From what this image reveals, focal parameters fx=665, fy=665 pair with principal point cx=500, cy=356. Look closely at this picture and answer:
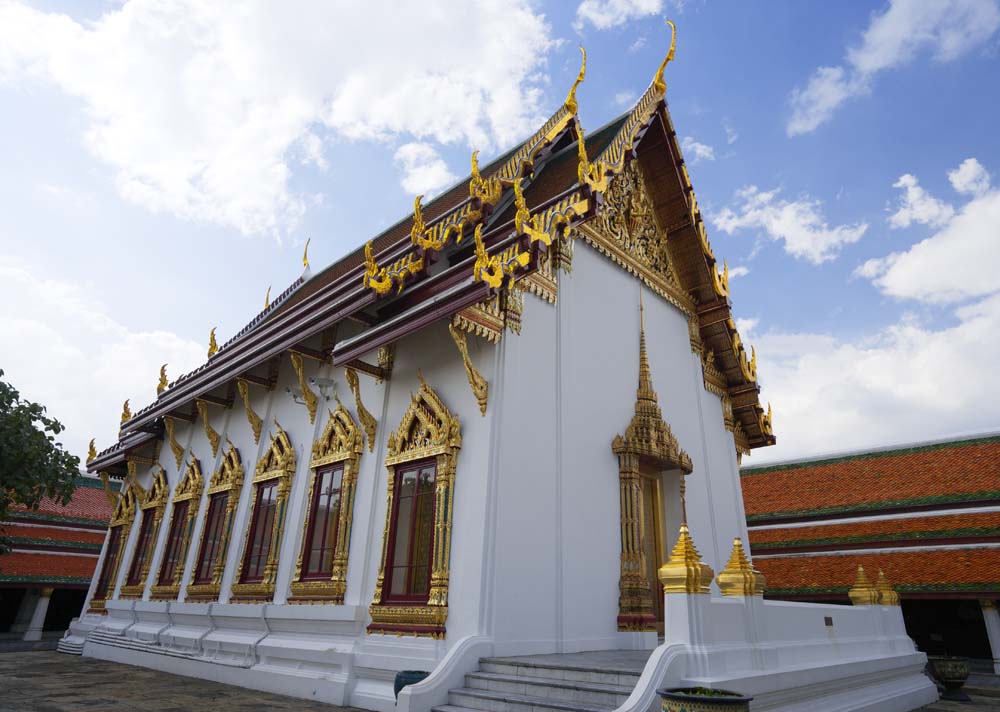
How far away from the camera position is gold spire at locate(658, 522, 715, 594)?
393 centimetres

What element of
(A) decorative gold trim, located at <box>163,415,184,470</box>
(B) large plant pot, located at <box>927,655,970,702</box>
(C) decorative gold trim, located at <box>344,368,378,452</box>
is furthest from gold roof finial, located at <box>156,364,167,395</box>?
(B) large plant pot, located at <box>927,655,970,702</box>

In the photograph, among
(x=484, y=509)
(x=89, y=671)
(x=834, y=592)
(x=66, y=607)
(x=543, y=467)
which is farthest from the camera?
(x=66, y=607)

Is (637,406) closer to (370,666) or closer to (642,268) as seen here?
(642,268)

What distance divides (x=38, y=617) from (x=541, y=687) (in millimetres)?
16110

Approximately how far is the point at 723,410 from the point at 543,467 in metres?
4.85

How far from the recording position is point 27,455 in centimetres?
588

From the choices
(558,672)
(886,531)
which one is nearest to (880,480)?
(886,531)

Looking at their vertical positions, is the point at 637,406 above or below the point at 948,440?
below

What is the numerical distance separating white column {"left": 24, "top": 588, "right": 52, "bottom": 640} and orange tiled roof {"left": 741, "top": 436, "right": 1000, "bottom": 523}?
16196mm

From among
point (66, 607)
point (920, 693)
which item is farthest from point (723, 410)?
point (66, 607)

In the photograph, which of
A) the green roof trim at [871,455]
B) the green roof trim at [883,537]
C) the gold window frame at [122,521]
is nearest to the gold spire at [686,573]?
the green roof trim at [883,537]

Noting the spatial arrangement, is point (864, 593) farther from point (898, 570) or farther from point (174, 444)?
point (174, 444)

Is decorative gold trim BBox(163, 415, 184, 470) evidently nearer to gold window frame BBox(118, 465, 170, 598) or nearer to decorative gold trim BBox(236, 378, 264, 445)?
gold window frame BBox(118, 465, 170, 598)

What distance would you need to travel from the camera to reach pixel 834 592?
12.2 m
